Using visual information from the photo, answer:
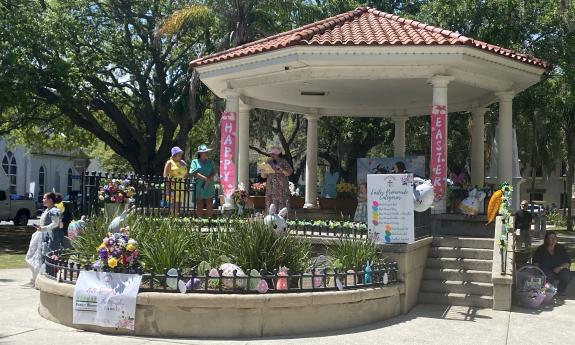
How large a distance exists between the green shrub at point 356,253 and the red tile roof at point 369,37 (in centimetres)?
413

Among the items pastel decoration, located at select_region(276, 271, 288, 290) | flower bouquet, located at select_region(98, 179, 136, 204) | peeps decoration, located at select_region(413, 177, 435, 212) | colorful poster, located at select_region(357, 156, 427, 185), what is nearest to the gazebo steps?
peeps decoration, located at select_region(413, 177, 435, 212)

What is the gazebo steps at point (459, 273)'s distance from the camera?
30.8 ft

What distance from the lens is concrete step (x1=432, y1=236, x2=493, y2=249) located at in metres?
10.3

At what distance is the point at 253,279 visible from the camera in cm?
743

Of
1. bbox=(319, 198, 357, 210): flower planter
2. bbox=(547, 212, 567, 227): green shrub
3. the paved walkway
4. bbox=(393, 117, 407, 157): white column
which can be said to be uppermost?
bbox=(393, 117, 407, 157): white column

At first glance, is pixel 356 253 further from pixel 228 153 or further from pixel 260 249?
pixel 228 153

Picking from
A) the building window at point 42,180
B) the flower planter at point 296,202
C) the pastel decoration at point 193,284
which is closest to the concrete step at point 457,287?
the pastel decoration at point 193,284

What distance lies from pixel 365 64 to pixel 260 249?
5131 millimetres

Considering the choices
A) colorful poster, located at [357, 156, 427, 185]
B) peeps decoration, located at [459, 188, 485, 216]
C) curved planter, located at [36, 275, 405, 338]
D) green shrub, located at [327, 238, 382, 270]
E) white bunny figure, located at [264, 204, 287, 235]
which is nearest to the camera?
curved planter, located at [36, 275, 405, 338]

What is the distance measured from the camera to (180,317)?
7098 mm

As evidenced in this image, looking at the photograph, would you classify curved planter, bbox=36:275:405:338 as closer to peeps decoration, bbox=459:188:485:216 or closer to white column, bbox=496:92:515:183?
peeps decoration, bbox=459:188:485:216

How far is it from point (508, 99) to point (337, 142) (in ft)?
51.9

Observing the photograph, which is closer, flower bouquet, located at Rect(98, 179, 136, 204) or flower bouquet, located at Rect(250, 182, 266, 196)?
flower bouquet, located at Rect(98, 179, 136, 204)

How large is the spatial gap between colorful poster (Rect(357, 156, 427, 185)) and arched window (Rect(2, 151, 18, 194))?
3809cm
